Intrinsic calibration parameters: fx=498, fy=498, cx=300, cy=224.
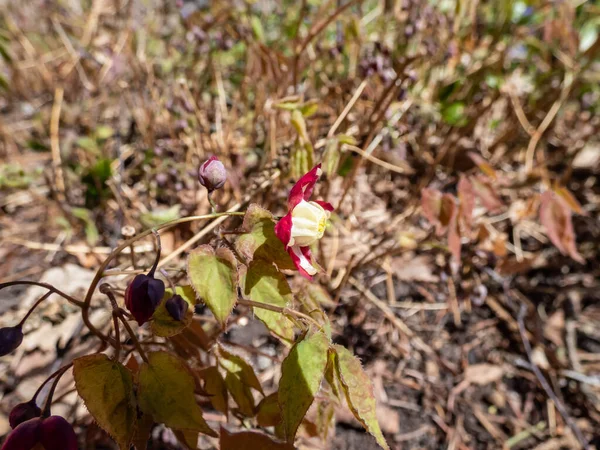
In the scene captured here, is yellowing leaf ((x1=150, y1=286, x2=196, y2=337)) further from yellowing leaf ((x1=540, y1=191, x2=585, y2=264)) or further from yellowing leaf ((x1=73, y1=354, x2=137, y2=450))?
yellowing leaf ((x1=540, y1=191, x2=585, y2=264))

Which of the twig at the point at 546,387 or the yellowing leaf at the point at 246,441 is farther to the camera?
the twig at the point at 546,387

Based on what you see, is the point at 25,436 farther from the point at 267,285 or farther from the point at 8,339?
the point at 267,285

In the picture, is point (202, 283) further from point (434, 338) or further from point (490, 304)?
point (490, 304)

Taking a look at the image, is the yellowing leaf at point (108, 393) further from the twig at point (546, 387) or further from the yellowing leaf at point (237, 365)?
the twig at point (546, 387)

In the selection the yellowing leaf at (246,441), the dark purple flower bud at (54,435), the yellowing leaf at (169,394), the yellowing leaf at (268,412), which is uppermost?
the dark purple flower bud at (54,435)

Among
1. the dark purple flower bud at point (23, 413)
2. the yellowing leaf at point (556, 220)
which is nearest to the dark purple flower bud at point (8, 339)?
the dark purple flower bud at point (23, 413)

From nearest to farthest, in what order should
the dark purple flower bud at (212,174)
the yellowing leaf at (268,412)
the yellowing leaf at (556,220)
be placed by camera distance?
1. the dark purple flower bud at (212,174)
2. the yellowing leaf at (268,412)
3. the yellowing leaf at (556,220)
